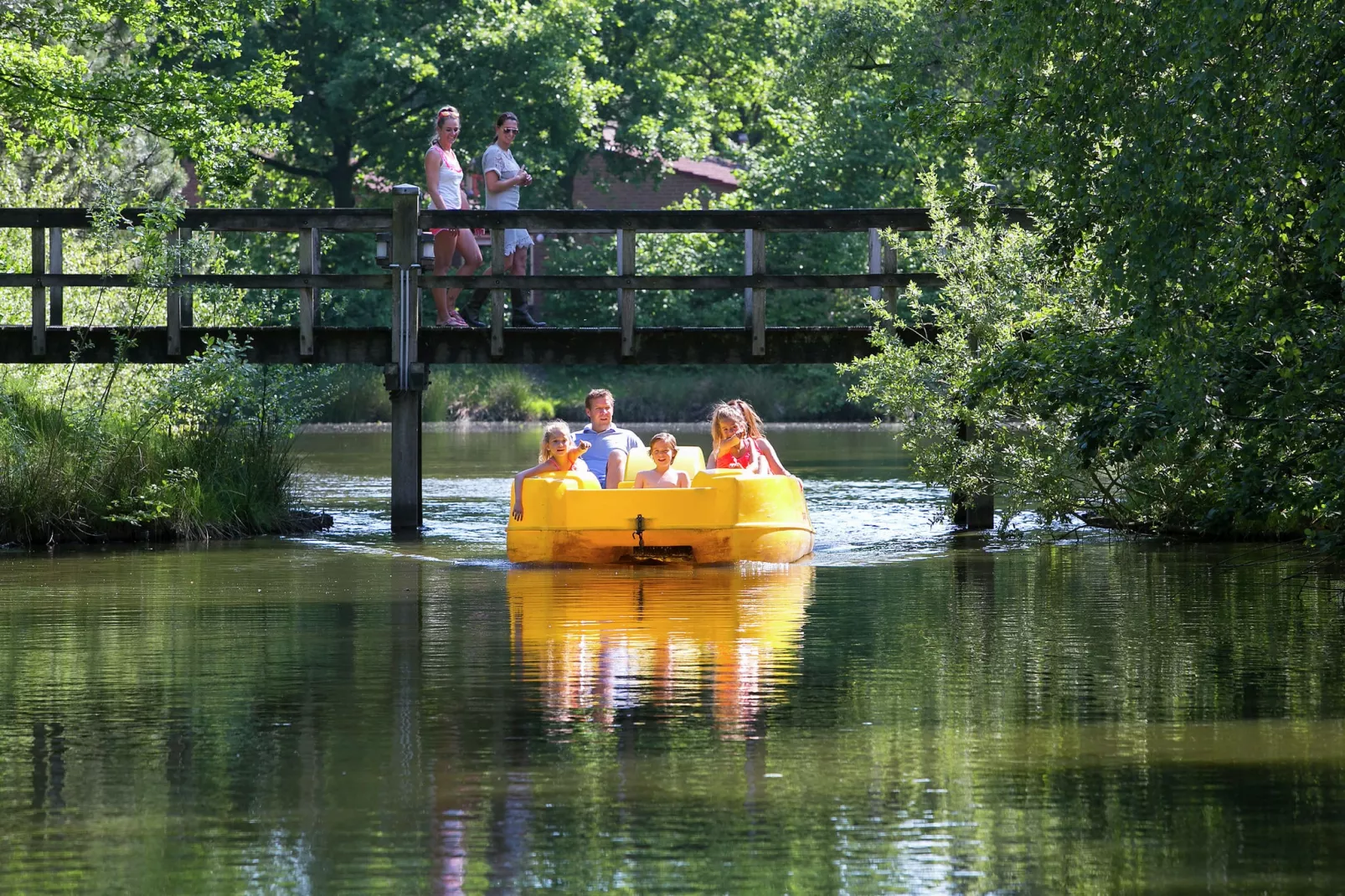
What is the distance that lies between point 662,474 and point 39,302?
7.02m

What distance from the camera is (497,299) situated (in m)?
19.6

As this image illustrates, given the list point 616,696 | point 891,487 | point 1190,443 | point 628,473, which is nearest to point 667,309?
point 891,487

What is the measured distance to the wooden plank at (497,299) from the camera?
1961cm

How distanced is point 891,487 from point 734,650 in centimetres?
1536

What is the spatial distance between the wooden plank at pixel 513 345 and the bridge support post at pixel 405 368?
23 centimetres

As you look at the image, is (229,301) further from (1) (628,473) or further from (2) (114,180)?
(2) (114,180)

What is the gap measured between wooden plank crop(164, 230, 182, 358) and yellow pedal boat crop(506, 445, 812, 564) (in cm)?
531

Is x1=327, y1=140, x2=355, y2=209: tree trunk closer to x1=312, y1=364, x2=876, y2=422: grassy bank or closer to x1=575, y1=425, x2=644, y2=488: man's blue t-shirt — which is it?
x1=312, y1=364, x2=876, y2=422: grassy bank

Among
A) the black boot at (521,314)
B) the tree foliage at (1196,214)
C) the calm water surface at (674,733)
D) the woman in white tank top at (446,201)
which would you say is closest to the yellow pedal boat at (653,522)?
Result: the calm water surface at (674,733)

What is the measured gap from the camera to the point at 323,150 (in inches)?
2031

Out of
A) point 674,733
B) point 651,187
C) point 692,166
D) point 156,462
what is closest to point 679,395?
point 651,187

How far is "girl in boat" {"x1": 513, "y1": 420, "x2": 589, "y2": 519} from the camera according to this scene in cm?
1587

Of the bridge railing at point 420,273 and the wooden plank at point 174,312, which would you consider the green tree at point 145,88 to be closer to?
the bridge railing at point 420,273

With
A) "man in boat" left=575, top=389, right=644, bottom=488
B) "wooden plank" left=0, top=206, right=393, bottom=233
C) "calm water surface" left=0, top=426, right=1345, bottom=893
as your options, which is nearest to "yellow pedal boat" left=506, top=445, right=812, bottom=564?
"calm water surface" left=0, top=426, right=1345, bottom=893
